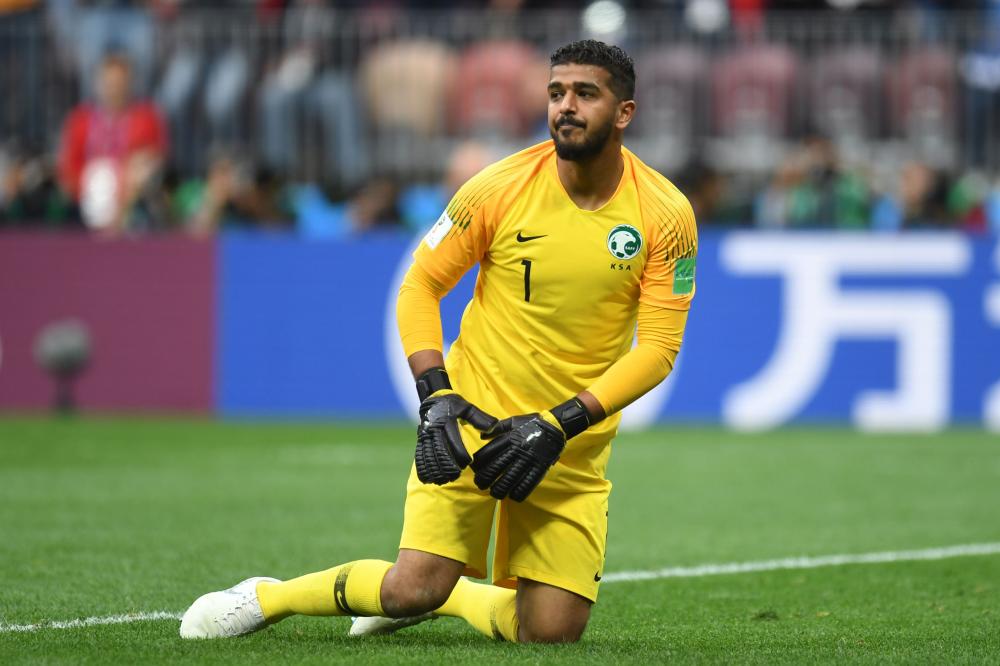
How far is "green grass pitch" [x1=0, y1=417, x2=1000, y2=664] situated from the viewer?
6.00m

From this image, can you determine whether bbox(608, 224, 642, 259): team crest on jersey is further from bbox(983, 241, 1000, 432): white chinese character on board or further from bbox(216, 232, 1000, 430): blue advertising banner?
bbox(983, 241, 1000, 432): white chinese character on board

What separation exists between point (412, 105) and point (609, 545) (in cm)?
834

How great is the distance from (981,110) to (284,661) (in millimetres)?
12612

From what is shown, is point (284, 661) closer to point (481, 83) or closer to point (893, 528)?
point (893, 528)

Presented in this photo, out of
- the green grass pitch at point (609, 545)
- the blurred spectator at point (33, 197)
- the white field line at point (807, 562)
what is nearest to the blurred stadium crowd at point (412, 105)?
the blurred spectator at point (33, 197)

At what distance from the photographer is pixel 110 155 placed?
53.0ft

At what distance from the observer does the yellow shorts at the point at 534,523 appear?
5.93 metres

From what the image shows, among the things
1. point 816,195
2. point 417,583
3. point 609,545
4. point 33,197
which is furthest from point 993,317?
point 417,583

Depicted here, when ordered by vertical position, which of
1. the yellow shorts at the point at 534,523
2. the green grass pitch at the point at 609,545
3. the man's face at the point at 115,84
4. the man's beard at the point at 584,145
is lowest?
the green grass pitch at the point at 609,545

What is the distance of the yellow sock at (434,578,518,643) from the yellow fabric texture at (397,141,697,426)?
0.70 meters

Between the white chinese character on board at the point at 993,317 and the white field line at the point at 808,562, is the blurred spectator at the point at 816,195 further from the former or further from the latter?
the white field line at the point at 808,562

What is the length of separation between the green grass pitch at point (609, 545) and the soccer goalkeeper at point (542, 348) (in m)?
0.19

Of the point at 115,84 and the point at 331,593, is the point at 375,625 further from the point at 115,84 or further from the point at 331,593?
the point at 115,84

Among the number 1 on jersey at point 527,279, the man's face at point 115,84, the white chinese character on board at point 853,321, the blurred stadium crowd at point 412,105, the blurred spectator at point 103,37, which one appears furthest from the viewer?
the blurred spectator at point 103,37
